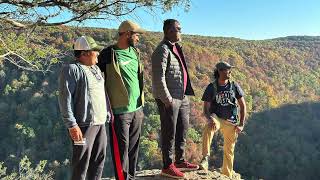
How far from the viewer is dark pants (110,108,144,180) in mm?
4105

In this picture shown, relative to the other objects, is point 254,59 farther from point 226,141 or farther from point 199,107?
point 226,141

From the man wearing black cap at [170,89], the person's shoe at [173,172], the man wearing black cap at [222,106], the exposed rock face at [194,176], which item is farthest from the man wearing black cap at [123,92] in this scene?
the man wearing black cap at [222,106]

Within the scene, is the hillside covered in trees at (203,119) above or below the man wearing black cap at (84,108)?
below

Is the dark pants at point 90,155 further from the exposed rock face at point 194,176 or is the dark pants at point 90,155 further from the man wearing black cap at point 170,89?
the exposed rock face at point 194,176

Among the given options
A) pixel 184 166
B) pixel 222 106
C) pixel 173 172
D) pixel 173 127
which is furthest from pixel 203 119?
pixel 173 127

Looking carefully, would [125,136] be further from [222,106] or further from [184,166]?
[222,106]

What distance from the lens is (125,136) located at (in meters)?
4.13

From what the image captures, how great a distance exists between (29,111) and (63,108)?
174ft

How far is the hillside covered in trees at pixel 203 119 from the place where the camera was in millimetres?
42750

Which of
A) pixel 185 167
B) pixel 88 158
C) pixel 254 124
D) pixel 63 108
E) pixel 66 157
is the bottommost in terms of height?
pixel 66 157

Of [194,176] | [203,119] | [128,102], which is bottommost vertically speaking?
[203,119]

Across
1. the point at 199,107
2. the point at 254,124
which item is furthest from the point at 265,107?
the point at 199,107

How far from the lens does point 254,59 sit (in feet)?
250

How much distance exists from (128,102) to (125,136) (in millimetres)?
307
